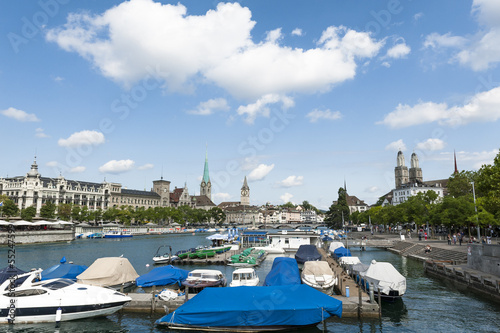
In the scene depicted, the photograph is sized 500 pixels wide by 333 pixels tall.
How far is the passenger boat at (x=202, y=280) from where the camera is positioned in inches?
1246

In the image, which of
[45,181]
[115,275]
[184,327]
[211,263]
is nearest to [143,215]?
[45,181]

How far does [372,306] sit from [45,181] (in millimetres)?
173859

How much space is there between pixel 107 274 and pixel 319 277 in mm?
19193

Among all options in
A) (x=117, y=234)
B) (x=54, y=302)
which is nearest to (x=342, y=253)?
(x=54, y=302)

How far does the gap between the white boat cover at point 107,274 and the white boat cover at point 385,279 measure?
22.2 m

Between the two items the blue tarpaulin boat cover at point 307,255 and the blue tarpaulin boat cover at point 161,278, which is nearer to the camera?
the blue tarpaulin boat cover at point 161,278

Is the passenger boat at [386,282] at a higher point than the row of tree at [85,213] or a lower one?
lower

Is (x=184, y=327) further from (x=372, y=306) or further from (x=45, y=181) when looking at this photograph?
(x=45, y=181)

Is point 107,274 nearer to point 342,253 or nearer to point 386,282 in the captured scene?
point 386,282

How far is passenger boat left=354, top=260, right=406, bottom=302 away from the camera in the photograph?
92.5 ft

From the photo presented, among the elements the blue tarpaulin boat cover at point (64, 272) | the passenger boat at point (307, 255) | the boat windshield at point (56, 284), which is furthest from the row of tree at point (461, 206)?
the blue tarpaulin boat cover at point (64, 272)

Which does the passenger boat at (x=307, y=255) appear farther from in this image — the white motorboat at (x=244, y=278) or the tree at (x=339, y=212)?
the tree at (x=339, y=212)

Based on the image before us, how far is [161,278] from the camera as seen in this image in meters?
32.6

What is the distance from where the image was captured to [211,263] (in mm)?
54969
